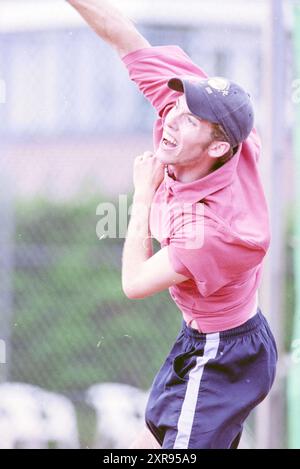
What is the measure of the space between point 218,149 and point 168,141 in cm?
14

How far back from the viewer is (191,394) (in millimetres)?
2508

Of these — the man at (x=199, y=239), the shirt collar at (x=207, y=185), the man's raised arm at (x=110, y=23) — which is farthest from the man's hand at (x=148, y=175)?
the man's raised arm at (x=110, y=23)

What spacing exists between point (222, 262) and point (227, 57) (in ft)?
6.12

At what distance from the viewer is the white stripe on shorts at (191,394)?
2.49m

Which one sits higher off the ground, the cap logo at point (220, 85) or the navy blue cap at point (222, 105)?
the cap logo at point (220, 85)

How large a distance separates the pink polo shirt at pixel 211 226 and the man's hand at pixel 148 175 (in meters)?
0.03

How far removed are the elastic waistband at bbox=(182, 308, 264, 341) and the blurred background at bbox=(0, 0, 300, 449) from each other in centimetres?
128
